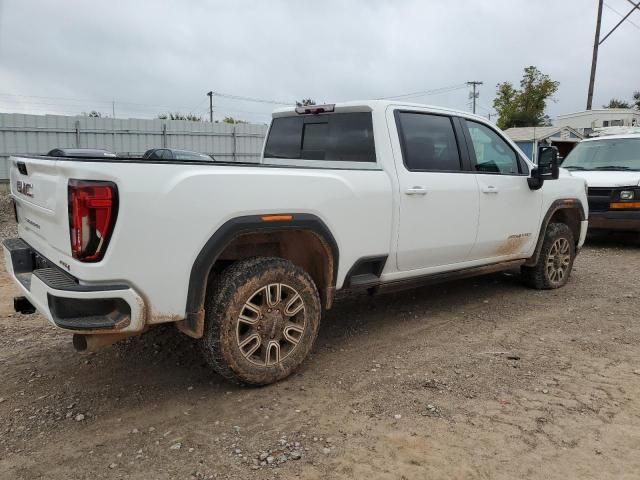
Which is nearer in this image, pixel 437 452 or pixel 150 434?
pixel 437 452

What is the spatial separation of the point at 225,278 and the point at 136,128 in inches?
663

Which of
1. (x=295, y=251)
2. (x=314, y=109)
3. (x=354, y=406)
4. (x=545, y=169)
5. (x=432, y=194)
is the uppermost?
(x=314, y=109)

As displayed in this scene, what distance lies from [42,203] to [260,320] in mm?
1458

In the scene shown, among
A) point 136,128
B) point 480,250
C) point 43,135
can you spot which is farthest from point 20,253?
point 136,128

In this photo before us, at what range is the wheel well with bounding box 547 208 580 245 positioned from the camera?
635 centimetres

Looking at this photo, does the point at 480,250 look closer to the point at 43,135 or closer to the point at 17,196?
the point at 17,196

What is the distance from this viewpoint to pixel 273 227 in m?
3.45

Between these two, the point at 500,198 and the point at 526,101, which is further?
the point at 526,101

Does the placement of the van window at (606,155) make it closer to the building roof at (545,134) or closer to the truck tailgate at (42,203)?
the truck tailgate at (42,203)

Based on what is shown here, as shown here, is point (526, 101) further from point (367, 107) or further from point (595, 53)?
point (367, 107)

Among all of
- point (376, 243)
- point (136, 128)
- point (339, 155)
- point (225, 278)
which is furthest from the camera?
point (136, 128)

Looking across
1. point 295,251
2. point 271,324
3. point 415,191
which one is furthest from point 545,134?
point 271,324

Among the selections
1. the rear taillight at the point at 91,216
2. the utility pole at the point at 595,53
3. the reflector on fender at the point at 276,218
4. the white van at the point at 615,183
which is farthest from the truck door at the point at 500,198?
the utility pole at the point at 595,53

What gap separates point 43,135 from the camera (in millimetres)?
16484
